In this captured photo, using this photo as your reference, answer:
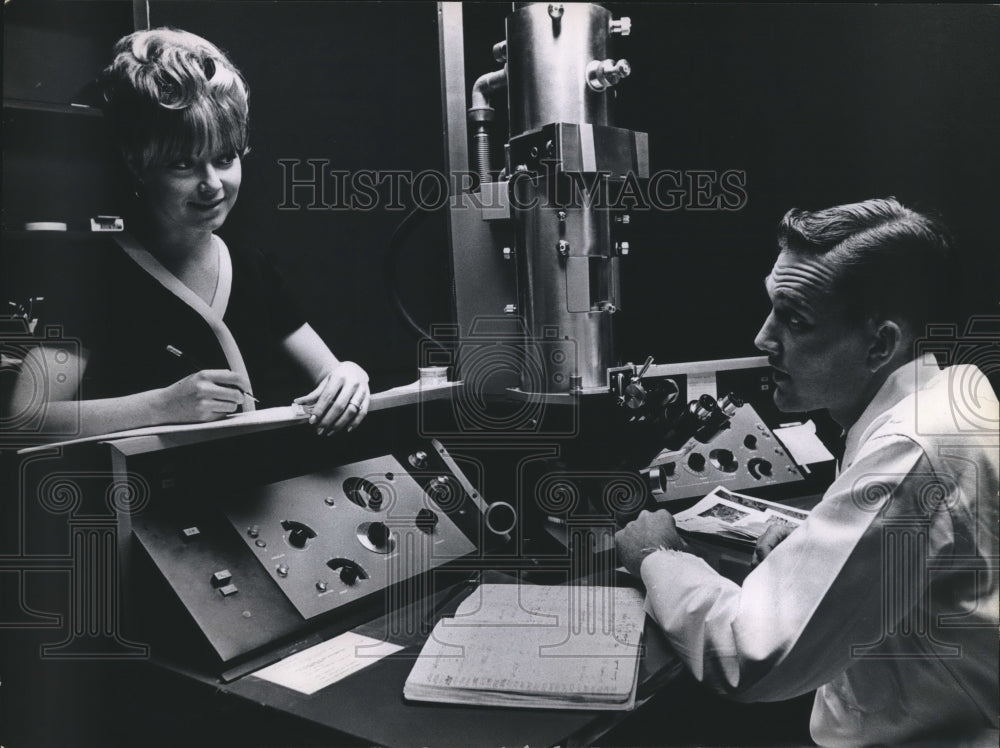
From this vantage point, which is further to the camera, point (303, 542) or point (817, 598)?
point (303, 542)

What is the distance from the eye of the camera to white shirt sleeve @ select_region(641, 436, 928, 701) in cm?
102

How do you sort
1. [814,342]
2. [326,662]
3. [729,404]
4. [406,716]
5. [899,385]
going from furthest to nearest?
[729,404]
[814,342]
[899,385]
[326,662]
[406,716]

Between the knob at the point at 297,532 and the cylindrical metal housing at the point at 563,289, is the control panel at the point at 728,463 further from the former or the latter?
the knob at the point at 297,532

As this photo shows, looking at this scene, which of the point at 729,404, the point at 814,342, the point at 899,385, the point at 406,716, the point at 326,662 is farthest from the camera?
the point at 729,404

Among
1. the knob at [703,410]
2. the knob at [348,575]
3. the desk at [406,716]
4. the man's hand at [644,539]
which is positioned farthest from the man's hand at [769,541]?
the knob at [348,575]

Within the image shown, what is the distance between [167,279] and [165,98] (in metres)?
0.29

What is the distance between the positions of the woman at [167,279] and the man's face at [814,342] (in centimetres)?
87

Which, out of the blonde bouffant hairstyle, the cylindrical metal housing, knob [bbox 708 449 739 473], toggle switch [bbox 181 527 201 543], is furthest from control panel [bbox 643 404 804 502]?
the blonde bouffant hairstyle

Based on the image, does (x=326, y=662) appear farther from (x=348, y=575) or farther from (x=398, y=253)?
(x=398, y=253)

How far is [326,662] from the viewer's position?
3.65ft

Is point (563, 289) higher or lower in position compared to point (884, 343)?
higher

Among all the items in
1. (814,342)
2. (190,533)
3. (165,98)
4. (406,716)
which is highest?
(165,98)

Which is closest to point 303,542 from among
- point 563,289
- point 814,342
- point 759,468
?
point 563,289

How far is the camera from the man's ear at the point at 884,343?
4.03 ft
